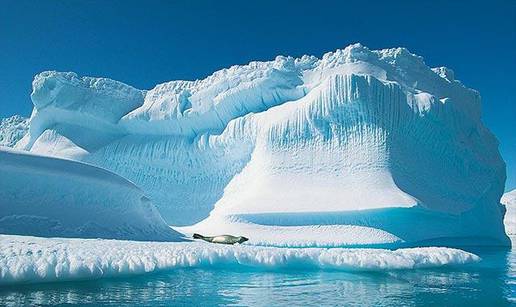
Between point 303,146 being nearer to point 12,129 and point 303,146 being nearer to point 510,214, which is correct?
point 12,129

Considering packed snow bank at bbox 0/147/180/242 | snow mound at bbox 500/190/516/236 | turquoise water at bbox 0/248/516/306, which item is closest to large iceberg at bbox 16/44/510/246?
packed snow bank at bbox 0/147/180/242

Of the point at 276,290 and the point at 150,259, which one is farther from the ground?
the point at 150,259

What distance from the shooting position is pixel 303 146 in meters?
18.9

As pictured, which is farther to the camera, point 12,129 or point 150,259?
point 12,129

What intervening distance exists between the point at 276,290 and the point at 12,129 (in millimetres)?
25952

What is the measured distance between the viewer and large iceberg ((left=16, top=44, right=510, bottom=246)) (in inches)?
640

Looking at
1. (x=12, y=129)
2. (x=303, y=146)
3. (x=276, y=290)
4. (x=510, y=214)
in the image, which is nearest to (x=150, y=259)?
(x=276, y=290)

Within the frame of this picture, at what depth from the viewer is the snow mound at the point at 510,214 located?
36559mm

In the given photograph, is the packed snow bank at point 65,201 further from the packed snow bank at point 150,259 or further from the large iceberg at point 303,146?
the large iceberg at point 303,146

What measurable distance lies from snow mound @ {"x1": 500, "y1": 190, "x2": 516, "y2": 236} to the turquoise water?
108 feet

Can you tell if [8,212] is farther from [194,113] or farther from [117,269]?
[194,113]

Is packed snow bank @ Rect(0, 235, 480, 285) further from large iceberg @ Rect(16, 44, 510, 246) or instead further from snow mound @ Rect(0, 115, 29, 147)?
snow mound @ Rect(0, 115, 29, 147)

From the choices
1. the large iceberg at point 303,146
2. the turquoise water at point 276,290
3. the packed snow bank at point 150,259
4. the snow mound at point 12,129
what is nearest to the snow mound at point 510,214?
the large iceberg at point 303,146

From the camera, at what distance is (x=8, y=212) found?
852 cm
